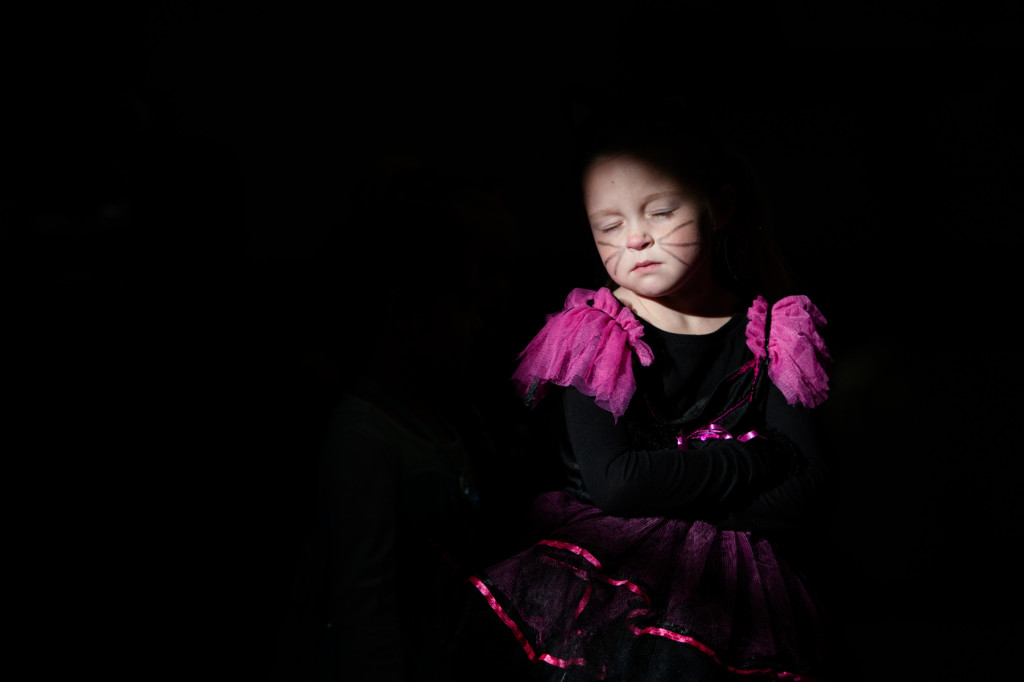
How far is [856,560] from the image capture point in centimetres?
191

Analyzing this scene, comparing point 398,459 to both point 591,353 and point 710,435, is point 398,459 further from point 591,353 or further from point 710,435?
point 710,435

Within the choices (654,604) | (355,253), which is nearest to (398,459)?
(355,253)

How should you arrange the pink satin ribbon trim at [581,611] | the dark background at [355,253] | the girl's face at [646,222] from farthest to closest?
1. the dark background at [355,253]
2. the girl's face at [646,222]
3. the pink satin ribbon trim at [581,611]

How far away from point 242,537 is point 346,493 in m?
0.42

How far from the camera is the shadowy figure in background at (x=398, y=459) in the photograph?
1069mm

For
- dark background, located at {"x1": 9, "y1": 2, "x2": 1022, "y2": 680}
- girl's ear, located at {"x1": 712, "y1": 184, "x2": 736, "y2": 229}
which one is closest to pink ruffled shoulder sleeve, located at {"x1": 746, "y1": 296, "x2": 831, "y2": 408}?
→ girl's ear, located at {"x1": 712, "y1": 184, "x2": 736, "y2": 229}

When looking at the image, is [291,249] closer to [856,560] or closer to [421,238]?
[421,238]

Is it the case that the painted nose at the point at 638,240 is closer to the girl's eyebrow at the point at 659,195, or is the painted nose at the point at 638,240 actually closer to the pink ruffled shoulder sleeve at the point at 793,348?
the girl's eyebrow at the point at 659,195

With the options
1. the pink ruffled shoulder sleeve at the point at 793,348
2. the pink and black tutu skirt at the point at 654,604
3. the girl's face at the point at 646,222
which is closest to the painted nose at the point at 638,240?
the girl's face at the point at 646,222

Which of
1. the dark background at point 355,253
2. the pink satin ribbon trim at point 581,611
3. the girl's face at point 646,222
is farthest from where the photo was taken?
the dark background at point 355,253

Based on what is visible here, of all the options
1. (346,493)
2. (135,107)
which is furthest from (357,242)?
(135,107)

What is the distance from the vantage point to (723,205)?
1.05 m

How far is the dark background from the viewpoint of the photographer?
48.8 inches

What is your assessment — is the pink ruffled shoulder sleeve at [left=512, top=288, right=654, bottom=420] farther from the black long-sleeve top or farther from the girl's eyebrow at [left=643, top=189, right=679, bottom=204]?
the girl's eyebrow at [left=643, top=189, right=679, bottom=204]
